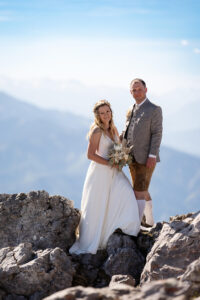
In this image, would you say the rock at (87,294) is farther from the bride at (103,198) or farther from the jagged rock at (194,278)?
the bride at (103,198)

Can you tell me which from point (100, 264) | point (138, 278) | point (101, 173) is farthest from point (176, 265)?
point (101, 173)

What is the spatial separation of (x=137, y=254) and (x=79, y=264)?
1177 mm

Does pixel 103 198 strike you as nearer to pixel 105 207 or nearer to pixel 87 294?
pixel 105 207

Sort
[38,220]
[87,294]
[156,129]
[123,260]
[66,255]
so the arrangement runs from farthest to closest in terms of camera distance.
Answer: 1. [156,129]
2. [38,220]
3. [123,260]
4. [66,255]
5. [87,294]

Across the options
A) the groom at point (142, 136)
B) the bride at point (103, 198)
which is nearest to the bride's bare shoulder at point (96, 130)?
the bride at point (103, 198)

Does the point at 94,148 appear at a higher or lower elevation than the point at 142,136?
lower

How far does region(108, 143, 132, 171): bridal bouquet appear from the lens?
323 inches

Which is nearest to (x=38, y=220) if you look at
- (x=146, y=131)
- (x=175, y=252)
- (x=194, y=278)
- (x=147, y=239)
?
(x=147, y=239)

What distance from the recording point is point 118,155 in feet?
26.9

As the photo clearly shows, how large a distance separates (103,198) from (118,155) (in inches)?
39.1

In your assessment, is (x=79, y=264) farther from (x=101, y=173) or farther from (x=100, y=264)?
(x=101, y=173)

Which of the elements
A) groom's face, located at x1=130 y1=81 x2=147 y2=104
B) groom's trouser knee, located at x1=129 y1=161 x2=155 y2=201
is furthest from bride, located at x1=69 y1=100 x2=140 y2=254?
groom's face, located at x1=130 y1=81 x2=147 y2=104

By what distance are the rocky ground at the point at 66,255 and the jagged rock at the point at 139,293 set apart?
75cm

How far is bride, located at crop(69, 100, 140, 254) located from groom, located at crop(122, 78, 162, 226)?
47 centimetres
